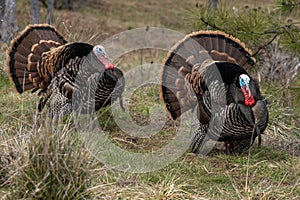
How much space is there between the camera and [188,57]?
536 cm

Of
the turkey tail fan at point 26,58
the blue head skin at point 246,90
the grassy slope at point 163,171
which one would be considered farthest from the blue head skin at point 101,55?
the blue head skin at point 246,90

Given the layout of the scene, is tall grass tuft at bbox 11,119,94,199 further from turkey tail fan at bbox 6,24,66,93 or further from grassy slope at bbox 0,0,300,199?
turkey tail fan at bbox 6,24,66,93

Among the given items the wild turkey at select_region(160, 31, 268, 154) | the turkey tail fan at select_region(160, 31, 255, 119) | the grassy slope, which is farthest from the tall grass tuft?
the turkey tail fan at select_region(160, 31, 255, 119)

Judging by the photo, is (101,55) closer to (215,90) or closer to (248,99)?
(215,90)

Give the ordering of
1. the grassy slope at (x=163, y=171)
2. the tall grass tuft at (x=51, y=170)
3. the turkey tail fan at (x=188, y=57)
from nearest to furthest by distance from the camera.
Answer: the tall grass tuft at (x=51, y=170) < the grassy slope at (x=163, y=171) < the turkey tail fan at (x=188, y=57)

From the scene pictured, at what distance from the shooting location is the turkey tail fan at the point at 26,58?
19.2 ft

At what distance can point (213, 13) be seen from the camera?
5.60 meters

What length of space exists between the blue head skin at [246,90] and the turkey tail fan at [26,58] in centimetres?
230

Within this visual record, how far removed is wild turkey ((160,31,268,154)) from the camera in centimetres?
475

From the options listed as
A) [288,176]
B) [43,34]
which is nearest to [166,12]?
→ [43,34]

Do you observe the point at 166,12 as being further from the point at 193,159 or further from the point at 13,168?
the point at 13,168

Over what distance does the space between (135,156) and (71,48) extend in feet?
4.51

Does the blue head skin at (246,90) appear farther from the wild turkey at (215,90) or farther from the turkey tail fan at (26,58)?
the turkey tail fan at (26,58)

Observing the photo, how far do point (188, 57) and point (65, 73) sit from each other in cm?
130
